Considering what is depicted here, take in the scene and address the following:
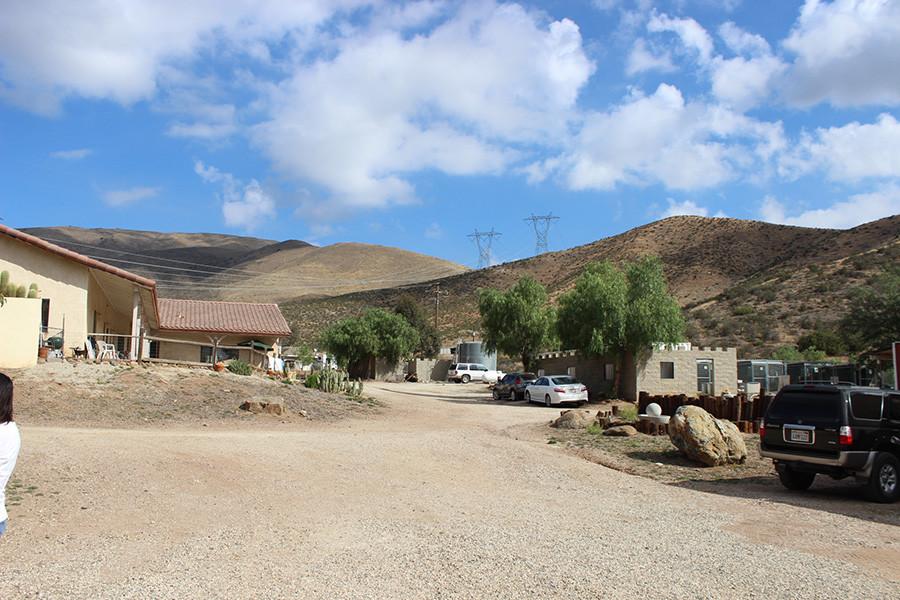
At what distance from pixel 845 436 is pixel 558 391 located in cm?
2289

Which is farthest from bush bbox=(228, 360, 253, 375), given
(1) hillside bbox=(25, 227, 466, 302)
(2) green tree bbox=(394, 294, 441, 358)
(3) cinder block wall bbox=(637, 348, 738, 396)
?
(1) hillside bbox=(25, 227, 466, 302)

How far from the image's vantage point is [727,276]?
80125 mm

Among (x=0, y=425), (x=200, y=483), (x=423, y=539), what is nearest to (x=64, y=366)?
(x=200, y=483)

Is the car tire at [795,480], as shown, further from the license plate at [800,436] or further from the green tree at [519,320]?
the green tree at [519,320]

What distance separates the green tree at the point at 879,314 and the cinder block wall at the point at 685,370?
571 centimetres

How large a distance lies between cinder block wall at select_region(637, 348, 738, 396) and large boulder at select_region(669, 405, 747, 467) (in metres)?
20.6

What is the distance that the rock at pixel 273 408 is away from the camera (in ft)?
74.1

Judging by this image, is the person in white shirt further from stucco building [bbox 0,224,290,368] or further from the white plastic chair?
the white plastic chair

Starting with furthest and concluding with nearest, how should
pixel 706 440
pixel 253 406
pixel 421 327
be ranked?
Result: pixel 421 327
pixel 253 406
pixel 706 440

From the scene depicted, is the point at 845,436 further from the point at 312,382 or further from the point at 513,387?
the point at 513,387

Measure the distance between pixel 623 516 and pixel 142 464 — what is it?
7.57m

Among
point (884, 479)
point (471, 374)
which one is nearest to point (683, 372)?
point (884, 479)

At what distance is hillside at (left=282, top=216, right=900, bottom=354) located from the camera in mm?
60406

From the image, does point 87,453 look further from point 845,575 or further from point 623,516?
point 845,575
